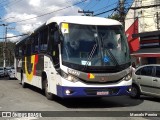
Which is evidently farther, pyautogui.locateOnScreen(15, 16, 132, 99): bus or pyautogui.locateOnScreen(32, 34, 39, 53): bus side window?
pyautogui.locateOnScreen(32, 34, 39, 53): bus side window

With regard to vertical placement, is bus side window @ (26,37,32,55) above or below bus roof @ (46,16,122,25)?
below

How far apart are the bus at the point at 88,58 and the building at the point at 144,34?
37.4ft

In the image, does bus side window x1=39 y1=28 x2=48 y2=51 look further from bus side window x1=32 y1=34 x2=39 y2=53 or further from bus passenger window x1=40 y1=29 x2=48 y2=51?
bus side window x1=32 y1=34 x2=39 y2=53

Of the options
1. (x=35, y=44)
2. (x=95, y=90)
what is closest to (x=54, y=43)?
(x=95, y=90)

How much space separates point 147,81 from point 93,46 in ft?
12.3

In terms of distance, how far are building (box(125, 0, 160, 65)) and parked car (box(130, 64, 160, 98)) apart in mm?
8836

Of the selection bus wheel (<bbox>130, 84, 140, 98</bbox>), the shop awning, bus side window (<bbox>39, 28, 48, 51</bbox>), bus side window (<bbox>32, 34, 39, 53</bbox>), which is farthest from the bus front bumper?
the shop awning

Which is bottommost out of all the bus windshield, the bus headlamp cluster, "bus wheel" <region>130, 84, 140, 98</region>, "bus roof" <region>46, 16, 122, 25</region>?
"bus wheel" <region>130, 84, 140, 98</region>

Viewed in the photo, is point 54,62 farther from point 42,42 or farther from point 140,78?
point 140,78

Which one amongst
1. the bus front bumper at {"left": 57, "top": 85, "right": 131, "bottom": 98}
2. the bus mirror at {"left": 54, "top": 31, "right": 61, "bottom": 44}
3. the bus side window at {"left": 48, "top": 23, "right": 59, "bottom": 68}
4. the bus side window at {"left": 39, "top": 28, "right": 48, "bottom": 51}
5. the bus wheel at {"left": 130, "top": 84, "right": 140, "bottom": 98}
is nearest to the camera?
the bus front bumper at {"left": 57, "top": 85, "right": 131, "bottom": 98}

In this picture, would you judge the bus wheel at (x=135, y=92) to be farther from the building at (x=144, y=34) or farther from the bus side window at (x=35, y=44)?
the building at (x=144, y=34)

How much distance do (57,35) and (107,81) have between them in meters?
2.41

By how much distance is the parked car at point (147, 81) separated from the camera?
44.9ft

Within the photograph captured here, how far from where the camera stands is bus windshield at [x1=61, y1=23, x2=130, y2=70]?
1141 cm
